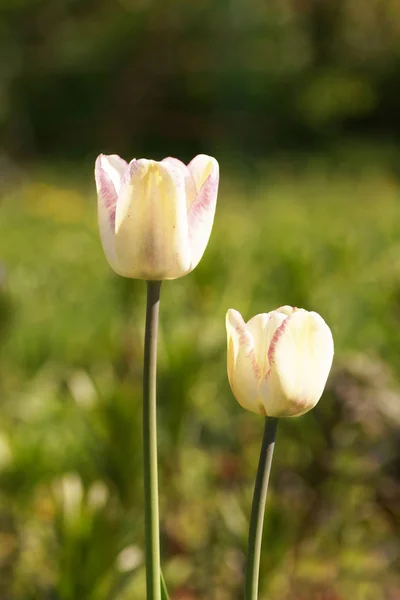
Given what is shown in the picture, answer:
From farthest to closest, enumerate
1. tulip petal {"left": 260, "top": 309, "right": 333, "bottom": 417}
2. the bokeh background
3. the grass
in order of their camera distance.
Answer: the bokeh background < the grass < tulip petal {"left": 260, "top": 309, "right": 333, "bottom": 417}

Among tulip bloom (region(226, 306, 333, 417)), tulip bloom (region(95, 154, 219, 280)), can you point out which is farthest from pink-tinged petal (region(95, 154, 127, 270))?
tulip bloom (region(226, 306, 333, 417))

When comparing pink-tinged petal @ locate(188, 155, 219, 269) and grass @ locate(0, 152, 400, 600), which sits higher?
pink-tinged petal @ locate(188, 155, 219, 269)

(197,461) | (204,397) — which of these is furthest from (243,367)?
(204,397)

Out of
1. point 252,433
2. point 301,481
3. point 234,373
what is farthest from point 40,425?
point 234,373

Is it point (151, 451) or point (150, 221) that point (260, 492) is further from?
point (150, 221)

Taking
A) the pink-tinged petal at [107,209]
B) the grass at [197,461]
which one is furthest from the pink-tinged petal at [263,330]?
the grass at [197,461]

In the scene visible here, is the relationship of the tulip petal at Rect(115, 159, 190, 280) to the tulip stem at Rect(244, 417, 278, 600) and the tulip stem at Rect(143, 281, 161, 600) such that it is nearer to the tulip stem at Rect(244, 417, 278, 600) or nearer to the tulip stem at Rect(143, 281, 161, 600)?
the tulip stem at Rect(143, 281, 161, 600)
